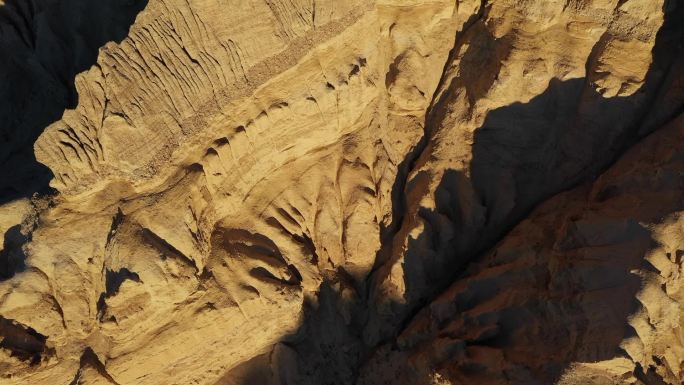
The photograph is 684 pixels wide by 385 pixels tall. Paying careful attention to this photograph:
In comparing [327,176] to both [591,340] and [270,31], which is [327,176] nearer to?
[270,31]

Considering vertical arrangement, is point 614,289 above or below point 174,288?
below

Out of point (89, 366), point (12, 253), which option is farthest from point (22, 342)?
point (12, 253)

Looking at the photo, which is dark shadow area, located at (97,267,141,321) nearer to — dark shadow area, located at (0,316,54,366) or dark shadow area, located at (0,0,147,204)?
dark shadow area, located at (0,316,54,366)

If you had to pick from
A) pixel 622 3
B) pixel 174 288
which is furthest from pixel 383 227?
pixel 622 3

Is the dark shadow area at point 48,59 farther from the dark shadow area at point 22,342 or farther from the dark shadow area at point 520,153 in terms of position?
the dark shadow area at point 520,153

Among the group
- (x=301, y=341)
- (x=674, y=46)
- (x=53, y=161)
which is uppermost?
(x=674, y=46)

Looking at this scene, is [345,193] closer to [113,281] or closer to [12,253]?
[113,281]

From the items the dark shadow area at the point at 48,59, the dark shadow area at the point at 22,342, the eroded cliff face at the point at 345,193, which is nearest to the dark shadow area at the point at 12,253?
the eroded cliff face at the point at 345,193
